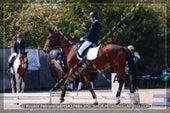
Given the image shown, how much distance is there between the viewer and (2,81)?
60.2 ft

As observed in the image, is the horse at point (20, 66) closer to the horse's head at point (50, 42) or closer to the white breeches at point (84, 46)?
the horse's head at point (50, 42)

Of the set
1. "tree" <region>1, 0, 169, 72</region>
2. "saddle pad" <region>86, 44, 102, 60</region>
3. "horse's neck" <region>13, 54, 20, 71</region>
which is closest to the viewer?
"saddle pad" <region>86, 44, 102, 60</region>

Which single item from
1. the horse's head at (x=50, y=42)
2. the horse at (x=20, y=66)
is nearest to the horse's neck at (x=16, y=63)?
the horse at (x=20, y=66)

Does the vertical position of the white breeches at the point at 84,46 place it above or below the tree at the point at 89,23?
below

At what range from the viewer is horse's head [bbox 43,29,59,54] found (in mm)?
10938

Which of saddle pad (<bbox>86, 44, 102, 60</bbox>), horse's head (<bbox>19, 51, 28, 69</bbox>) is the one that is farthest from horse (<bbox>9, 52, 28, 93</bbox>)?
saddle pad (<bbox>86, 44, 102, 60</bbox>)

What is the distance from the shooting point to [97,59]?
33.3 ft

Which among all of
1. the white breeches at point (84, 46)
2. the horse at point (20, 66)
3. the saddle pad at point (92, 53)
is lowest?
the horse at point (20, 66)

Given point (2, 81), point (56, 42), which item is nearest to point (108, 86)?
point (2, 81)

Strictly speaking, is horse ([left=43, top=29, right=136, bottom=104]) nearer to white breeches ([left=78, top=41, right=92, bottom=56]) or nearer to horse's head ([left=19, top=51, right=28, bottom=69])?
white breeches ([left=78, top=41, right=92, bottom=56])

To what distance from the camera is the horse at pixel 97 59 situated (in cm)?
976

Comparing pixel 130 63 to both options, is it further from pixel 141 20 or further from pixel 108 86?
pixel 141 20

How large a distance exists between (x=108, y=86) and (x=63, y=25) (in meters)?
5.17

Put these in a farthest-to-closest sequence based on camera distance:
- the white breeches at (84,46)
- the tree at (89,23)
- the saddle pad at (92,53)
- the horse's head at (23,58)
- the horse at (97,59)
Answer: the tree at (89,23) → the horse's head at (23,58) → the white breeches at (84,46) → the saddle pad at (92,53) → the horse at (97,59)
